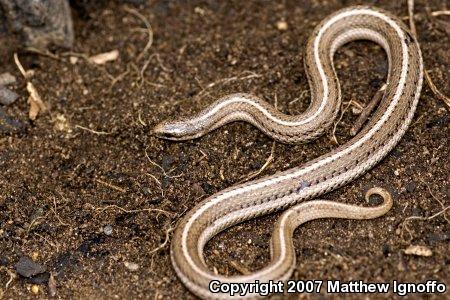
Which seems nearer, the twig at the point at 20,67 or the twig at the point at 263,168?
the twig at the point at 263,168

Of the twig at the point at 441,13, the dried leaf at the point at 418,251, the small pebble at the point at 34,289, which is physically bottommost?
the small pebble at the point at 34,289

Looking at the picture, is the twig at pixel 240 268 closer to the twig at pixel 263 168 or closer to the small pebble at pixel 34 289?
the twig at pixel 263 168

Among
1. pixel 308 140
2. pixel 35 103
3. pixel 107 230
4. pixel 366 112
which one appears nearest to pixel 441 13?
pixel 366 112

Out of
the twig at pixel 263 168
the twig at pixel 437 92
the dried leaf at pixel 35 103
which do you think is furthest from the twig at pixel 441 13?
the dried leaf at pixel 35 103

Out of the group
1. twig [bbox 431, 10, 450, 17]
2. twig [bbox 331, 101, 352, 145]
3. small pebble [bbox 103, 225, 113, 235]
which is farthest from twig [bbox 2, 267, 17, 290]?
twig [bbox 431, 10, 450, 17]

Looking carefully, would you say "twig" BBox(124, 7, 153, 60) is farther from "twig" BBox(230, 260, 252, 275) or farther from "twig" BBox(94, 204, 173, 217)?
"twig" BBox(230, 260, 252, 275)

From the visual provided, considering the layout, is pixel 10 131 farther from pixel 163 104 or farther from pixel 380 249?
pixel 380 249
